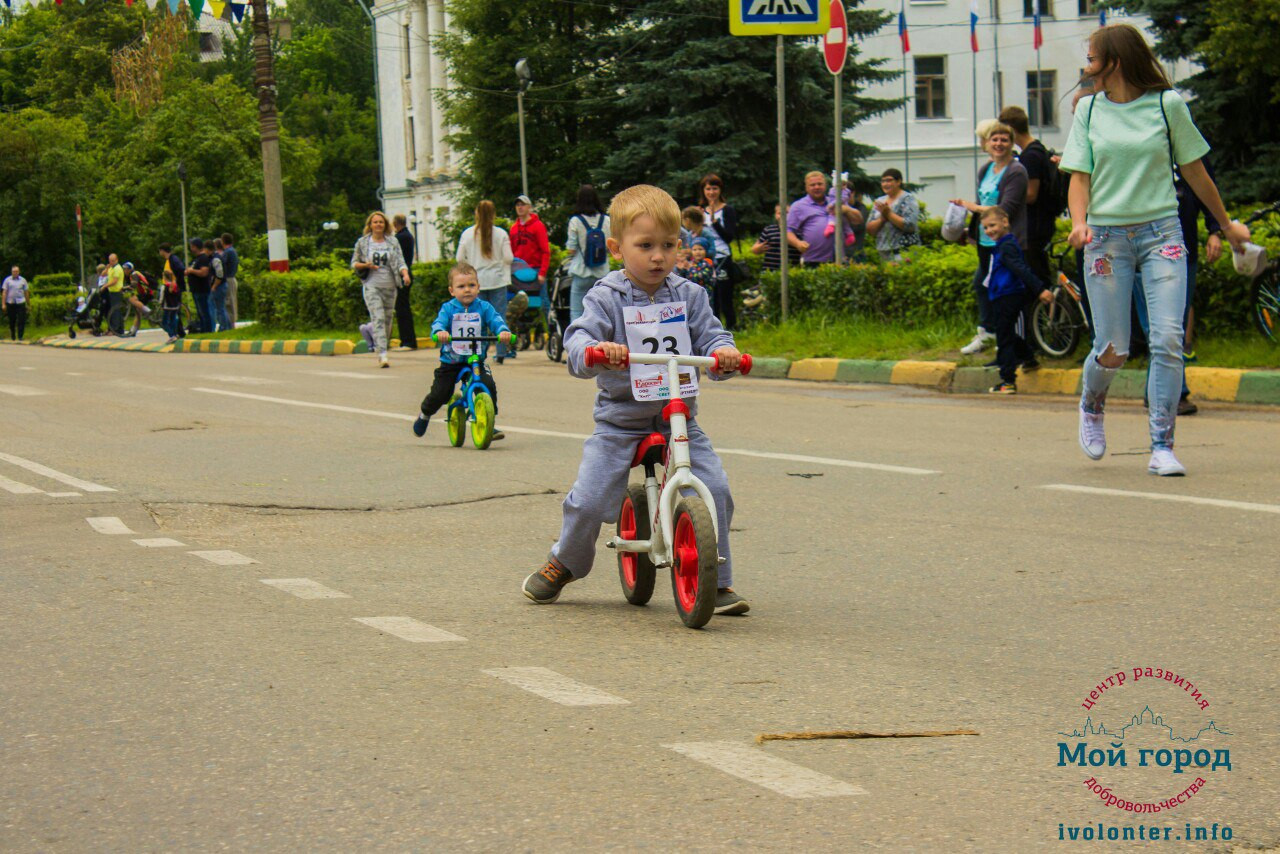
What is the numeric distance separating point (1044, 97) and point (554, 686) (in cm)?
6491

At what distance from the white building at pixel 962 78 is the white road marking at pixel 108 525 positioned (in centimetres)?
5836

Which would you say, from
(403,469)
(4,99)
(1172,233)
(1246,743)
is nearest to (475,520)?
(403,469)

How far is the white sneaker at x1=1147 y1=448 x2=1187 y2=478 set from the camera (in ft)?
28.1

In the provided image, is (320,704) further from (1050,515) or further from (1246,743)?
(1050,515)

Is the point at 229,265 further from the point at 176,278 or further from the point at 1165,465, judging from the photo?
the point at 1165,465

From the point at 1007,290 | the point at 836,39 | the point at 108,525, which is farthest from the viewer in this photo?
the point at 836,39

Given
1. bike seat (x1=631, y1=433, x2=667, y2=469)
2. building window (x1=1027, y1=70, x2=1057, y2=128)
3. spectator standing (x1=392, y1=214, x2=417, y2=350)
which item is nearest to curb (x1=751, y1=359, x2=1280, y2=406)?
bike seat (x1=631, y1=433, x2=667, y2=469)

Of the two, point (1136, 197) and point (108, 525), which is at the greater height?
point (1136, 197)

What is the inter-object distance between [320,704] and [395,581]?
1987mm

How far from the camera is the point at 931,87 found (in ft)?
216

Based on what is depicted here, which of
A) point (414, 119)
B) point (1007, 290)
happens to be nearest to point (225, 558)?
point (1007, 290)

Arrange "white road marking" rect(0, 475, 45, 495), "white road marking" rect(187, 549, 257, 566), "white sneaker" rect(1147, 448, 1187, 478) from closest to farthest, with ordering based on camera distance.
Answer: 1. "white road marking" rect(187, 549, 257, 566)
2. "white sneaker" rect(1147, 448, 1187, 478)
3. "white road marking" rect(0, 475, 45, 495)

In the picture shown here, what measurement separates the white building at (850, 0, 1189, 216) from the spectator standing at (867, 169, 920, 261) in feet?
153

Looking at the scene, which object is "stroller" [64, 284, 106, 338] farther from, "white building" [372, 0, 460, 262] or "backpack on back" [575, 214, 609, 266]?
"white building" [372, 0, 460, 262]
